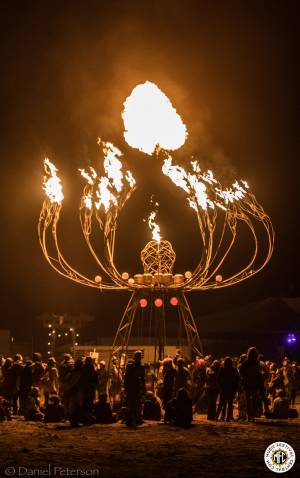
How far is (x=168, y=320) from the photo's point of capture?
46750 millimetres

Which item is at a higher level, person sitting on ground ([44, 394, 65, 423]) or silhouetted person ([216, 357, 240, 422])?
silhouetted person ([216, 357, 240, 422])

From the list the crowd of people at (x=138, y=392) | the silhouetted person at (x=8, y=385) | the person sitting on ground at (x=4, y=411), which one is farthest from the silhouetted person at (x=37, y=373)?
the person sitting on ground at (x=4, y=411)

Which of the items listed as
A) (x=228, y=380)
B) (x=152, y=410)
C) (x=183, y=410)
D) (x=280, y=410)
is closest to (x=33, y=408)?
(x=152, y=410)

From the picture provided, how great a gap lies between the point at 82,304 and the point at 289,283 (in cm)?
1358

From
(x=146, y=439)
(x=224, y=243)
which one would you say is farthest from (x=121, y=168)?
(x=224, y=243)

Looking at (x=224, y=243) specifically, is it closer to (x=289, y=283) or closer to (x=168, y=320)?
(x=289, y=283)

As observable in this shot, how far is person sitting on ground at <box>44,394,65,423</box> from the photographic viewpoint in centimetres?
1381

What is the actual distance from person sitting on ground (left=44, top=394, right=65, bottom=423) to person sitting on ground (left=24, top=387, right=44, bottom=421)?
15.2 inches

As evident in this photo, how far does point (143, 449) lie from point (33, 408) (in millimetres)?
A: 4544

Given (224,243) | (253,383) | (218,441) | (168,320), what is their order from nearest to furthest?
(218,441)
(253,383)
(224,243)
(168,320)

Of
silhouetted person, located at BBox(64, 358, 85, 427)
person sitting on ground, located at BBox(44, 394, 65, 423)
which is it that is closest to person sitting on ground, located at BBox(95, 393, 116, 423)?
silhouetted person, located at BBox(64, 358, 85, 427)

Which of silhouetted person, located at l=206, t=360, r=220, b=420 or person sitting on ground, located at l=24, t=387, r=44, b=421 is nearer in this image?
person sitting on ground, located at l=24, t=387, r=44, b=421

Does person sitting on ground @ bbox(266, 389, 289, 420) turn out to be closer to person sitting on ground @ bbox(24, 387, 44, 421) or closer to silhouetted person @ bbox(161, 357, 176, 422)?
silhouetted person @ bbox(161, 357, 176, 422)

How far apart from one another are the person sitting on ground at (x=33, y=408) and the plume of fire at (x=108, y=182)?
14.3ft
